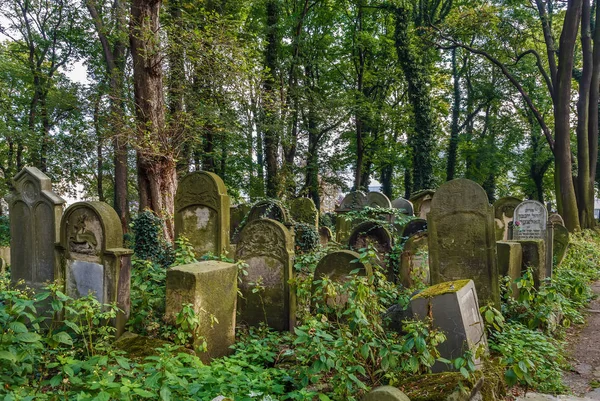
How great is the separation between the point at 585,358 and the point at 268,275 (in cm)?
379

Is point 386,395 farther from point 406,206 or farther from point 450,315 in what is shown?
point 406,206

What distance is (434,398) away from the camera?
2.57 m

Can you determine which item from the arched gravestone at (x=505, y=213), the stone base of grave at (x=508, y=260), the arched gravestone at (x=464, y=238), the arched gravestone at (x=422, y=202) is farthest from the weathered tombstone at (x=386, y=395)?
the arched gravestone at (x=422, y=202)

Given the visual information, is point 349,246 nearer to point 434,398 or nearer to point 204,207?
point 204,207

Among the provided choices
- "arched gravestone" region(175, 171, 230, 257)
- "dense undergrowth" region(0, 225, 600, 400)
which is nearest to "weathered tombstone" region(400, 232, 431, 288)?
"dense undergrowth" region(0, 225, 600, 400)

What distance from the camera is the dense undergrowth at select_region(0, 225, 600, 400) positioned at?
2635 mm

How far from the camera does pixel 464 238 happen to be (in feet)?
16.1

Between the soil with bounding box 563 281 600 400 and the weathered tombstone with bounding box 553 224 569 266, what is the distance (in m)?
2.62

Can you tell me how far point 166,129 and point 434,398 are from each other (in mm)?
7467

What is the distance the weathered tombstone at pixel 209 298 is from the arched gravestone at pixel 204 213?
2356mm

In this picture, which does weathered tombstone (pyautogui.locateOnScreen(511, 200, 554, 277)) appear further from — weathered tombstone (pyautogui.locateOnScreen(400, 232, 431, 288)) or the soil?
weathered tombstone (pyautogui.locateOnScreen(400, 232, 431, 288))

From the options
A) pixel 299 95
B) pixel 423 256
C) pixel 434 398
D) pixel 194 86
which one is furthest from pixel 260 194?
pixel 434 398

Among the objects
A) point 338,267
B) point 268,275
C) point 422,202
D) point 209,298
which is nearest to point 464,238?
point 338,267

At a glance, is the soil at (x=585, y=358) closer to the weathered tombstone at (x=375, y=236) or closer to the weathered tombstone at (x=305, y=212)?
the weathered tombstone at (x=375, y=236)
